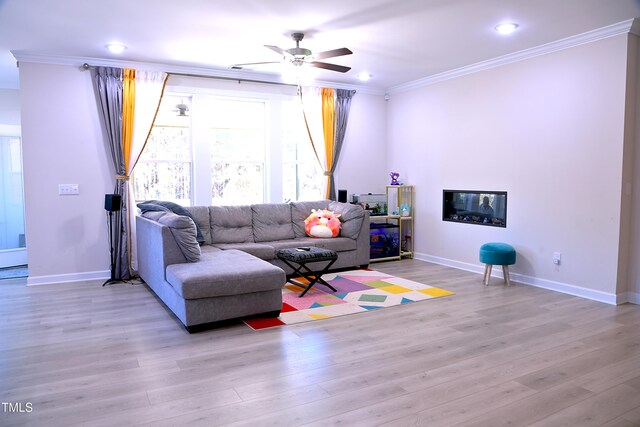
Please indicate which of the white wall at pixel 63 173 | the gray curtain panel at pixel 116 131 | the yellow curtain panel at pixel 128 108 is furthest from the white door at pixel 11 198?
the yellow curtain panel at pixel 128 108

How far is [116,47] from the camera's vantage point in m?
4.88

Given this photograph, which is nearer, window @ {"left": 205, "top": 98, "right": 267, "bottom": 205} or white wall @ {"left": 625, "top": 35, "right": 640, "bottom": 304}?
white wall @ {"left": 625, "top": 35, "right": 640, "bottom": 304}

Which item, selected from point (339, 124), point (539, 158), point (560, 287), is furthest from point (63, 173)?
point (560, 287)

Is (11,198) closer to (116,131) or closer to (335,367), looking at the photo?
(116,131)

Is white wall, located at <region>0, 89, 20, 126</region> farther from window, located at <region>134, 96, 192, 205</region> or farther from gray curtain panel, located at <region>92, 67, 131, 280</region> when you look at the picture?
window, located at <region>134, 96, 192, 205</region>

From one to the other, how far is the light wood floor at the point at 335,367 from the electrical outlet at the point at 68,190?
1434 millimetres

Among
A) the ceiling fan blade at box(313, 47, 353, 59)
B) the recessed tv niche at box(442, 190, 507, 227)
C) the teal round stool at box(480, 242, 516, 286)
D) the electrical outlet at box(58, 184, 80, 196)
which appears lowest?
the teal round stool at box(480, 242, 516, 286)

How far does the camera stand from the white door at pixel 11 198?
6668 mm

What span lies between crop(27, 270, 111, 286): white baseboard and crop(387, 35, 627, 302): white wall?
4.49m

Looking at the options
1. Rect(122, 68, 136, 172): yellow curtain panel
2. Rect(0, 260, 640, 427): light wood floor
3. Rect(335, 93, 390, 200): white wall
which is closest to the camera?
Rect(0, 260, 640, 427): light wood floor

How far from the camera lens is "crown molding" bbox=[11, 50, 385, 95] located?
509 centimetres

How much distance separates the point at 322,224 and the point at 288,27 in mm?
2586

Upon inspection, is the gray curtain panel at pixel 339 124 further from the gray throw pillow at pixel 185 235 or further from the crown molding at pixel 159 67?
the gray throw pillow at pixel 185 235

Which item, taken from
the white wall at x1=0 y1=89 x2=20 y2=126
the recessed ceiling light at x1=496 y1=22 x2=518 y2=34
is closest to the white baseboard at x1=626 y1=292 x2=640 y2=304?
the recessed ceiling light at x1=496 y1=22 x2=518 y2=34
